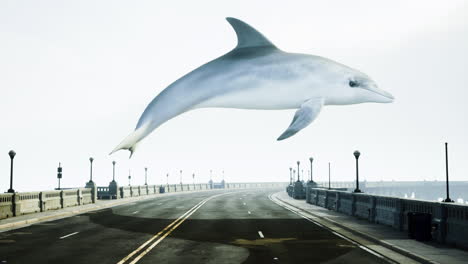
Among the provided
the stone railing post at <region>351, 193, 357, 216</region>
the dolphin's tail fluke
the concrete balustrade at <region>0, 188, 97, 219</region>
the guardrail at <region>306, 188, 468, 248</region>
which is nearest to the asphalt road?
the guardrail at <region>306, 188, 468, 248</region>

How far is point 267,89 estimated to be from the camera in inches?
204

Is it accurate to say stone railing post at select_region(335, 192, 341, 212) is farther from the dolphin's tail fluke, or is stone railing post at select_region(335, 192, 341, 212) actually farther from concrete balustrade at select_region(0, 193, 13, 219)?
the dolphin's tail fluke

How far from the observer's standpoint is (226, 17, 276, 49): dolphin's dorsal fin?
21.5ft

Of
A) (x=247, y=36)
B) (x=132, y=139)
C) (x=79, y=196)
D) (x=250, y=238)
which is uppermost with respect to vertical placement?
(x=247, y=36)

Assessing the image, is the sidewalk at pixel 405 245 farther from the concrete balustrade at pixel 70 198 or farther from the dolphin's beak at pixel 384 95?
the concrete balustrade at pixel 70 198

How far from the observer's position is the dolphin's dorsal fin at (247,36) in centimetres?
655

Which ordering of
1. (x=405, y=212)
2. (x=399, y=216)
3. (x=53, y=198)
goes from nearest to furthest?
(x=405, y=212), (x=399, y=216), (x=53, y=198)

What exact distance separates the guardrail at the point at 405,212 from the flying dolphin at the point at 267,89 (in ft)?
39.2

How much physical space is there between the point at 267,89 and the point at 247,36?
1.87 metres

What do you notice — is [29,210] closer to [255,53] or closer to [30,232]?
[30,232]

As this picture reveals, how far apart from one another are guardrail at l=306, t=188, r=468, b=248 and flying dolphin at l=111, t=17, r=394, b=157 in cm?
1195

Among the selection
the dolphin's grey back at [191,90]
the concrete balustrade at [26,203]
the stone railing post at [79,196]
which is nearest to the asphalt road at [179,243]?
the concrete balustrade at [26,203]

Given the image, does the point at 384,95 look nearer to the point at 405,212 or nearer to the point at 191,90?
the point at 191,90

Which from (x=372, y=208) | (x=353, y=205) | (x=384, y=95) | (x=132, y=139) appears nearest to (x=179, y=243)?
(x=372, y=208)
